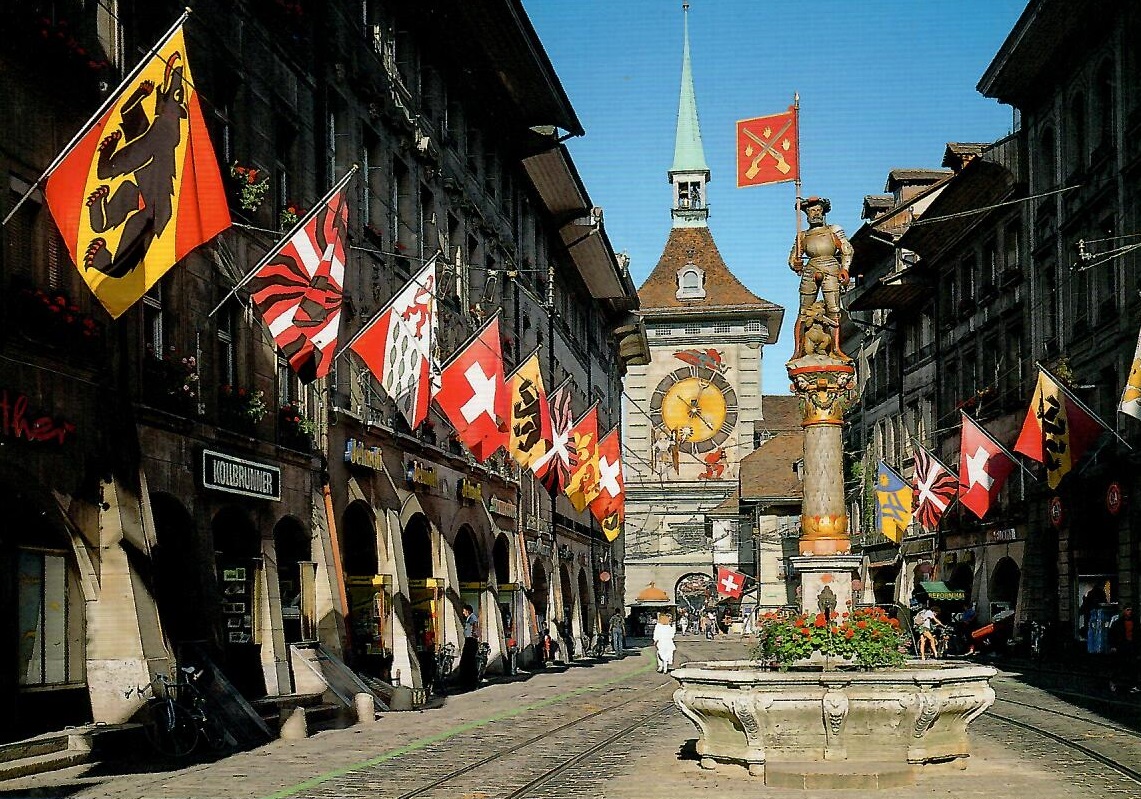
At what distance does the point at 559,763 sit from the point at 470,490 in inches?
774

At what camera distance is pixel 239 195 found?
23656 mm

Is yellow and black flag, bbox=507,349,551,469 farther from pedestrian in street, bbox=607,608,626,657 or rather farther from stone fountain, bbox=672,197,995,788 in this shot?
pedestrian in street, bbox=607,608,626,657

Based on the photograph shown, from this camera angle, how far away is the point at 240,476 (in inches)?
906

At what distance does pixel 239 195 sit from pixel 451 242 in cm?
1404

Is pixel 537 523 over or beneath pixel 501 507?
beneath

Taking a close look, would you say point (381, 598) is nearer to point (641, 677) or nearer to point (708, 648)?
point (641, 677)

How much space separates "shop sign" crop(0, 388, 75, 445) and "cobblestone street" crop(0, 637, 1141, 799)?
12.5ft

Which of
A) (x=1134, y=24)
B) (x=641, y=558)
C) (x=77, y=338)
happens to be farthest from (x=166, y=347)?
(x=641, y=558)

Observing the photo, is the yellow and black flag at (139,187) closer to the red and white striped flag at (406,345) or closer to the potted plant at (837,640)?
the red and white striped flag at (406,345)

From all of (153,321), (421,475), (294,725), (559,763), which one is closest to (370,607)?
(421,475)

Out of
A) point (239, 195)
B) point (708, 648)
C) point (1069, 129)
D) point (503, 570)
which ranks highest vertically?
point (1069, 129)

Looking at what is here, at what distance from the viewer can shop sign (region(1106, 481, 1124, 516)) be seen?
3647 centimetres

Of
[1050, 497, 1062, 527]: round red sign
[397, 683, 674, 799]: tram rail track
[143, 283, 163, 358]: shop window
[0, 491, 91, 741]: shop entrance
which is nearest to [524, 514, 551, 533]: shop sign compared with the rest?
[1050, 497, 1062, 527]: round red sign

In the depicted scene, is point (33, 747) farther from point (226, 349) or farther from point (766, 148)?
point (766, 148)
